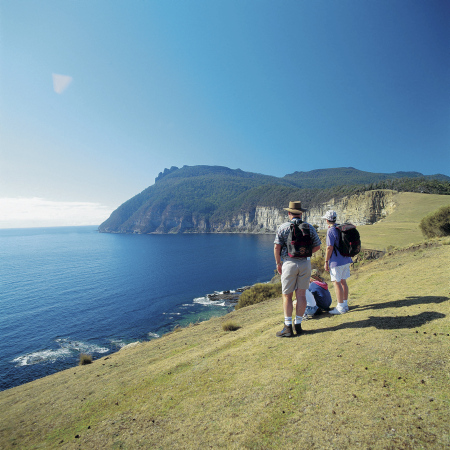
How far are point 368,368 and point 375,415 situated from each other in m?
1.06

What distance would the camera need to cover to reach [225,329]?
9.42 meters

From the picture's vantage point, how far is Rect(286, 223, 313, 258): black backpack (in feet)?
18.1

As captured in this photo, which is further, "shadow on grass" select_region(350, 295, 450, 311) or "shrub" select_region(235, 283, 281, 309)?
"shrub" select_region(235, 283, 281, 309)

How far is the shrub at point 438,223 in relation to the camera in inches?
766

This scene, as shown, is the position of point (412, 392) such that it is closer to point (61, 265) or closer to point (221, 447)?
point (221, 447)

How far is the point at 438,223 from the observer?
785 inches

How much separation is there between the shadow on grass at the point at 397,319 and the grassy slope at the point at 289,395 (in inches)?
1.1

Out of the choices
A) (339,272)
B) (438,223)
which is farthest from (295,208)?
(438,223)

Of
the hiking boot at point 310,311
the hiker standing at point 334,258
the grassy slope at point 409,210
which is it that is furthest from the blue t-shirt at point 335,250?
the grassy slope at point 409,210

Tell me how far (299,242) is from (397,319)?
281 cm

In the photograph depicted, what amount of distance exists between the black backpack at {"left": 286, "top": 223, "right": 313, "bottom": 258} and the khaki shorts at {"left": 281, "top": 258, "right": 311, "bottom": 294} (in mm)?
229

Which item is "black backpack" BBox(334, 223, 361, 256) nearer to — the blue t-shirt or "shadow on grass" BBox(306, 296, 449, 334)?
the blue t-shirt

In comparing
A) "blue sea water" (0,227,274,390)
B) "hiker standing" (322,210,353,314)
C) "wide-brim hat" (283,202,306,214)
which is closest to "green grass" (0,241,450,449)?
"hiker standing" (322,210,353,314)

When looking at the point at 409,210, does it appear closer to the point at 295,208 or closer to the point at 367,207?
the point at 367,207
